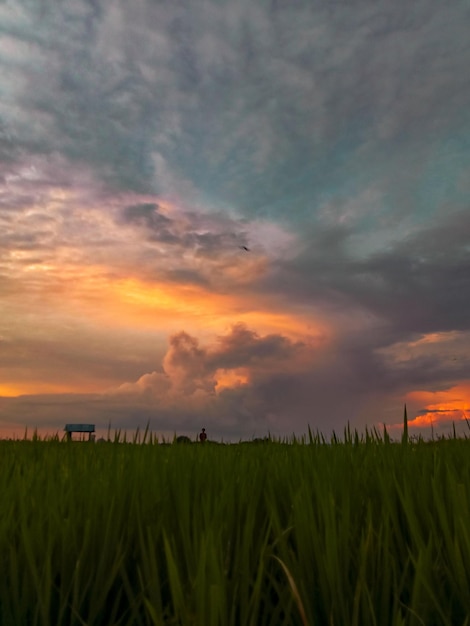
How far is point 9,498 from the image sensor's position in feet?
9.18

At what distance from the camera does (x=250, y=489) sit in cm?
256

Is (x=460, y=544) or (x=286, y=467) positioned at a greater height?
(x=286, y=467)

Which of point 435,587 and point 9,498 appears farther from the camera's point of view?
point 9,498

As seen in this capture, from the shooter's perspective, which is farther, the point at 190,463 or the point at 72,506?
the point at 190,463

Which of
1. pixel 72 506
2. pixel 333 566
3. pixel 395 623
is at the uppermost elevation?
pixel 72 506

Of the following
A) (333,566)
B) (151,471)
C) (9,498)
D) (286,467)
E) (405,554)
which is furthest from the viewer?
(286,467)

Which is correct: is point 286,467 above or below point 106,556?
above

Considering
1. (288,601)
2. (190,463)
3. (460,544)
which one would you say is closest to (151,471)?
(190,463)

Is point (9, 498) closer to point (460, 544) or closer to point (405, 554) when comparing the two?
point (405, 554)

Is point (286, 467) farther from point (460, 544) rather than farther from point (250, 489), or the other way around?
point (460, 544)

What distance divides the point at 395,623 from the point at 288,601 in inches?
14.4

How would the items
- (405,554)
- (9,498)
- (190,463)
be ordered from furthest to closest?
(190,463) → (9,498) → (405,554)

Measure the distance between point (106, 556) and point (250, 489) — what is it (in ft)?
2.43

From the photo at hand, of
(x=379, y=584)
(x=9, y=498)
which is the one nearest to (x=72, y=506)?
(x=9, y=498)
